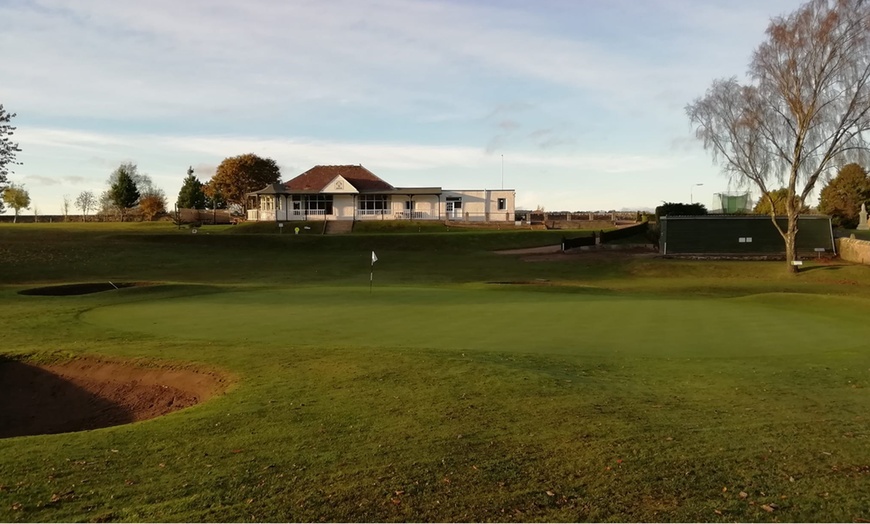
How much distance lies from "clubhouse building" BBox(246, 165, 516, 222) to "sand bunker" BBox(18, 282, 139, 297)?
47663 millimetres

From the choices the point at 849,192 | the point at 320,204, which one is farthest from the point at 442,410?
the point at 849,192

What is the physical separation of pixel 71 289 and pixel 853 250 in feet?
145

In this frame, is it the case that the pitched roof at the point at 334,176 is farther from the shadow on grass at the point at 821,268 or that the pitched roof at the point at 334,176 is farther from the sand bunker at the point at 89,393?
the sand bunker at the point at 89,393

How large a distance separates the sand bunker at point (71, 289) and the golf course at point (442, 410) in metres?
3.25

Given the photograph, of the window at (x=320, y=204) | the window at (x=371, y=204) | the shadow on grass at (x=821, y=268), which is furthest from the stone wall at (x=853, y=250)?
the window at (x=320, y=204)

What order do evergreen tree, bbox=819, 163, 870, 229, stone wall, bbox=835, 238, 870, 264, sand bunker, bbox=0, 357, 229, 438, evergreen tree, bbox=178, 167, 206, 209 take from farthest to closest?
evergreen tree, bbox=178, 167, 206, 209 < evergreen tree, bbox=819, 163, 870, 229 < stone wall, bbox=835, 238, 870, 264 < sand bunker, bbox=0, 357, 229, 438

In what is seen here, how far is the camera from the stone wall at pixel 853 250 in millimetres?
41562

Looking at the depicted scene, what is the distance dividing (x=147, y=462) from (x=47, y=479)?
2.87 ft

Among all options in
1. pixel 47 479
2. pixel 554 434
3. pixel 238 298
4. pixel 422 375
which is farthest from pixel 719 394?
pixel 238 298

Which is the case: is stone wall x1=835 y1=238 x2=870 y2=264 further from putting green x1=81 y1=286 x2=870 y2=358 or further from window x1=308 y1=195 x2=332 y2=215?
window x1=308 y1=195 x2=332 y2=215

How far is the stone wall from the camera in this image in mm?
41562

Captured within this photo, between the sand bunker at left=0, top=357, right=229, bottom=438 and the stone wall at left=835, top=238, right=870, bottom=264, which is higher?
the stone wall at left=835, top=238, right=870, bottom=264

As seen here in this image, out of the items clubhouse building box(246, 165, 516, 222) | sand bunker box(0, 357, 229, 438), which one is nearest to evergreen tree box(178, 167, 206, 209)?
clubhouse building box(246, 165, 516, 222)

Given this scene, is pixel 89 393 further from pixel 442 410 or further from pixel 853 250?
pixel 853 250
